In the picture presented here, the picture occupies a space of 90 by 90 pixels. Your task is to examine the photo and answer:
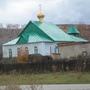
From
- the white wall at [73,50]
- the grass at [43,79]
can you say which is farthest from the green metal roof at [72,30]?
the grass at [43,79]

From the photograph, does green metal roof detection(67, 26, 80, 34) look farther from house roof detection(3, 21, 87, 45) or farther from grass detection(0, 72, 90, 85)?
grass detection(0, 72, 90, 85)

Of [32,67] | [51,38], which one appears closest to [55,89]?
[32,67]

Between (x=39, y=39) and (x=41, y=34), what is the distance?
44.0 inches

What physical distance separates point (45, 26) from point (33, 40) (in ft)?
11.3

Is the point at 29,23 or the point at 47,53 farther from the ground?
the point at 29,23

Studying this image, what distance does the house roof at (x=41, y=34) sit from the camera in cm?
7425

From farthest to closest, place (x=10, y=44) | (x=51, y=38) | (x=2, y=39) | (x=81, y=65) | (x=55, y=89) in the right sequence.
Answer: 1. (x=2, y=39)
2. (x=10, y=44)
3. (x=51, y=38)
4. (x=81, y=65)
5. (x=55, y=89)

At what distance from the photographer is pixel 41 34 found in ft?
245

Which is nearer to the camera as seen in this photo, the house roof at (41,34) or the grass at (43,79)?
the grass at (43,79)

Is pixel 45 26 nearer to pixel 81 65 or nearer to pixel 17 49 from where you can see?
pixel 17 49

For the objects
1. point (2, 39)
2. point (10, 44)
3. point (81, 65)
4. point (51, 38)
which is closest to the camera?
point (81, 65)

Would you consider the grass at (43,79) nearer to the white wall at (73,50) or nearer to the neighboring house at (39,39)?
the white wall at (73,50)

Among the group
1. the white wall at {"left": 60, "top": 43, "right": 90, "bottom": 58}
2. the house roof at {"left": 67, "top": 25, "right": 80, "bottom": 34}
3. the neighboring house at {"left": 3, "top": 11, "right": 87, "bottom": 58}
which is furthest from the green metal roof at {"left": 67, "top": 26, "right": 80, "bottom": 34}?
the white wall at {"left": 60, "top": 43, "right": 90, "bottom": 58}

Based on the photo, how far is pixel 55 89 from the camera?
23406 mm
